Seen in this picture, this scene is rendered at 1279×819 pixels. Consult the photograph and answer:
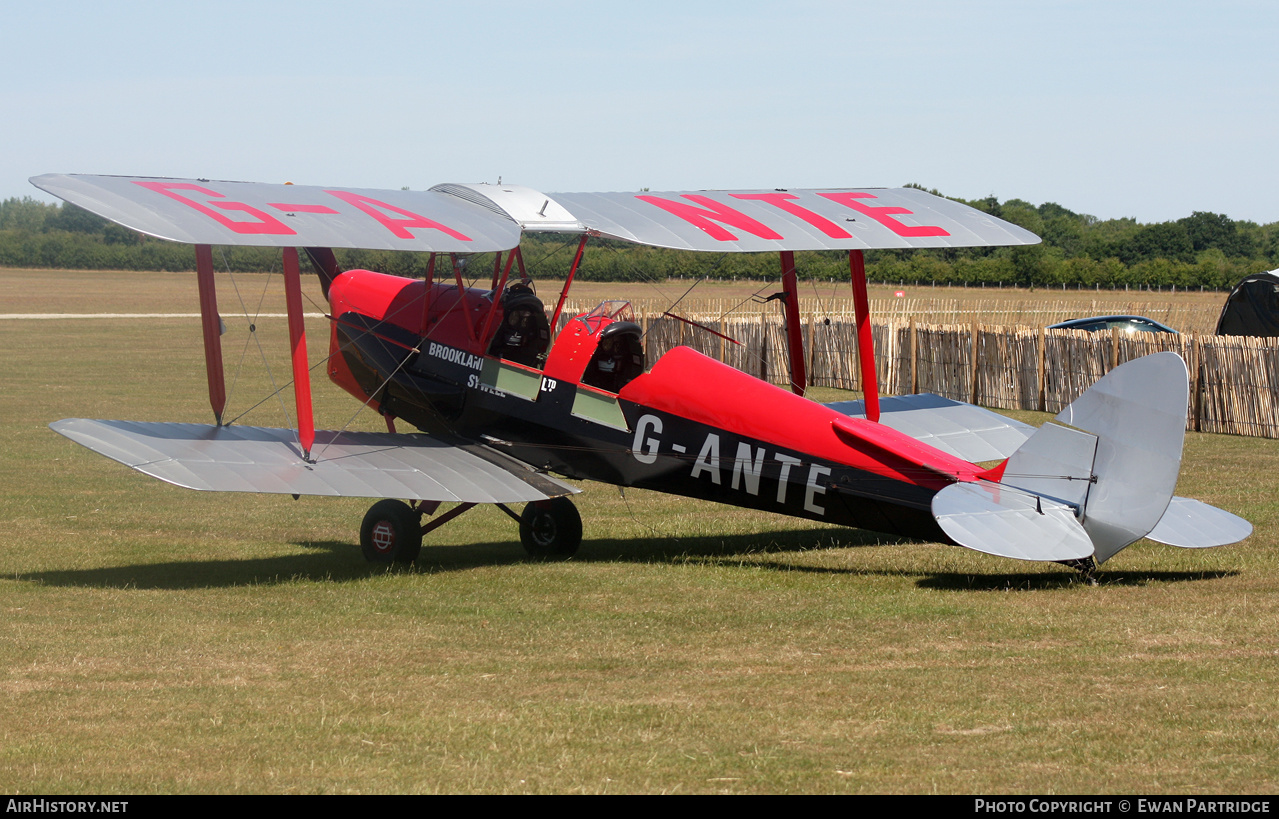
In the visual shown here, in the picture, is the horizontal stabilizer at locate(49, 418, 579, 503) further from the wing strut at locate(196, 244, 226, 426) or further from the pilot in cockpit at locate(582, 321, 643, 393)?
the pilot in cockpit at locate(582, 321, 643, 393)

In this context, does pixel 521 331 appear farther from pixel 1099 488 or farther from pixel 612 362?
pixel 1099 488

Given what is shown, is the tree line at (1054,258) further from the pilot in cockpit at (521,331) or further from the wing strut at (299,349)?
the wing strut at (299,349)

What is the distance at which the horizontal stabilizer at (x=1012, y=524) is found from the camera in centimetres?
722

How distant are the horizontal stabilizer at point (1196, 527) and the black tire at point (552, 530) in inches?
171

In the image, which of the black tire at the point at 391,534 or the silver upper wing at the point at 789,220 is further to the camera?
the silver upper wing at the point at 789,220

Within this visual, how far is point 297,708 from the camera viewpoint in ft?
19.3

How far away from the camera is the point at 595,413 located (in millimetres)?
9609

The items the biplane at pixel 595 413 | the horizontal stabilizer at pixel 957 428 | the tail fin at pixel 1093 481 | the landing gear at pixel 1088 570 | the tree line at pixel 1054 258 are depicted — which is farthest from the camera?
the tree line at pixel 1054 258

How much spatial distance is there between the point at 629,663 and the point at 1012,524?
247 centimetres

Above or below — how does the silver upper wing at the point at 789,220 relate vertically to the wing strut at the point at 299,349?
above

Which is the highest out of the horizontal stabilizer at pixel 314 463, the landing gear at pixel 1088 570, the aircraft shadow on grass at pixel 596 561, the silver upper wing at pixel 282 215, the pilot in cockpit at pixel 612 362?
the silver upper wing at pixel 282 215

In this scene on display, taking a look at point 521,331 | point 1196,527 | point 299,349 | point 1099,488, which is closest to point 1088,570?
point 1196,527

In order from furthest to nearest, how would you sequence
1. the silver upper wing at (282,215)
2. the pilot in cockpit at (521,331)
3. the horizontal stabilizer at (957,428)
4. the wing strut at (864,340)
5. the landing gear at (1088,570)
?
the horizontal stabilizer at (957,428) < the wing strut at (864,340) < the pilot in cockpit at (521,331) < the silver upper wing at (282,215) < the landing gear at (1088,570)

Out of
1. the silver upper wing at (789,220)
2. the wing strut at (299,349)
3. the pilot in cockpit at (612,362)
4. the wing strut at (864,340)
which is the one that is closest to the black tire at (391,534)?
the wing strut at (299,349)
